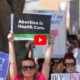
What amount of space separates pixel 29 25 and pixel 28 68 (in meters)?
0.74

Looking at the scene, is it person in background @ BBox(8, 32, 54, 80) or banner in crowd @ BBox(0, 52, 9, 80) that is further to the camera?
banner in crowd @ BBox(0, 52, 9, 80)

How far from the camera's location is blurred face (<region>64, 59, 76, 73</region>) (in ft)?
21.7

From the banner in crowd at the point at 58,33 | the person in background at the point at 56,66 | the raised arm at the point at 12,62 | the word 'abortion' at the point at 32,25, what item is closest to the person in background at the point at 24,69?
the raised arm at the point at 12,62

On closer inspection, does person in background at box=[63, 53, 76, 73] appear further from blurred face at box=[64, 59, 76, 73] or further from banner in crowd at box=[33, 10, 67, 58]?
banner in crowd at box=[33, 10, 67, 58]

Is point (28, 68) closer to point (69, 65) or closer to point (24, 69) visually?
point (24, 69)

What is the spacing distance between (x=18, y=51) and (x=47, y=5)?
16.5m

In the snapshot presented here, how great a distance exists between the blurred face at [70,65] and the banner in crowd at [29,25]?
1.82 ft

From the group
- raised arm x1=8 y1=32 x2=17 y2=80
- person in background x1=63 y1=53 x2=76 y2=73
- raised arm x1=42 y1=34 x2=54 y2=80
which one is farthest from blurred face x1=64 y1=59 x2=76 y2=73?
raised arm x1=8 y1=32 x2=17 y2=80

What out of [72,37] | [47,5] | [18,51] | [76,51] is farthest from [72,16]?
[18,51]

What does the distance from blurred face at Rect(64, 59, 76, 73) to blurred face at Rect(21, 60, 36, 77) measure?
62 cm

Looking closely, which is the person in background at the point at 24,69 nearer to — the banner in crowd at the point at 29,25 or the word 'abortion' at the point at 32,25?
the banner in crowd at the point at 29,25

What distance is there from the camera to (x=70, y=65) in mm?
6648

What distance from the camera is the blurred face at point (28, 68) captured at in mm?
6211

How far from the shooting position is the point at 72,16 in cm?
1986
